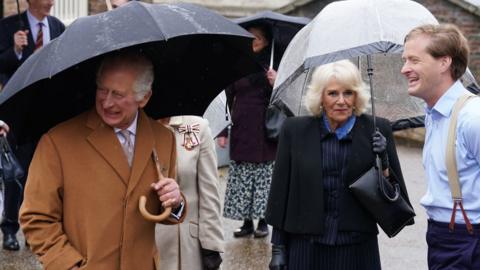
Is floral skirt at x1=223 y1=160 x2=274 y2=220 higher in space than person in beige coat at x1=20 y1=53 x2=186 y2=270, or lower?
lower

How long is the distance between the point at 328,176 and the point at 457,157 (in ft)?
3.12

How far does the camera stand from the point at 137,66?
3939mm

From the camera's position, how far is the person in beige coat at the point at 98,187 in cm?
380

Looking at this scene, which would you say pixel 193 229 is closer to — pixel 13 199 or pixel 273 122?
pixel 13 199

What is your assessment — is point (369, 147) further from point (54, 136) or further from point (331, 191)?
point (54, 136)

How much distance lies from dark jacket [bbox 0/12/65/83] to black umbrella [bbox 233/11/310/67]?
5.54 feet

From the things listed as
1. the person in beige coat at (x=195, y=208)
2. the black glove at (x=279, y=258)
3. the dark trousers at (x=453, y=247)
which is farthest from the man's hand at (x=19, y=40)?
the dark trousers at (x=453, y=247)

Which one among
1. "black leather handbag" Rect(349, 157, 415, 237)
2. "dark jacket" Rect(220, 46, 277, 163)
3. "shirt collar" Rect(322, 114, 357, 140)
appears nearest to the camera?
"black leather handbag" Rect(349, 157, 415, 237)

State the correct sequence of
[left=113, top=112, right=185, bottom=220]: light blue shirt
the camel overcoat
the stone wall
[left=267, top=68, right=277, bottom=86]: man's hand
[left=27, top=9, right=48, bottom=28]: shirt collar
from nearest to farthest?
the camel overcoat < [left=113, top=112, right=185, bottom=220]: light blue shirt < [left=27, top=9, right=48, bottom=28]: shirt collar < [left=267, top=68, right=277, bottom=86]: man's hand < the stone wall

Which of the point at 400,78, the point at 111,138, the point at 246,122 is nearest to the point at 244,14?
the point at 246,122

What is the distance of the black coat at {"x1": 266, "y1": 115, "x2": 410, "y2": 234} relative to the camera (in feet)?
16.1

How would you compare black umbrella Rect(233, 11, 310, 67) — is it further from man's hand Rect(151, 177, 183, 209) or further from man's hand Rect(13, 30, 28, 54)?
man's hand Rect(151, 177, 183, 209)

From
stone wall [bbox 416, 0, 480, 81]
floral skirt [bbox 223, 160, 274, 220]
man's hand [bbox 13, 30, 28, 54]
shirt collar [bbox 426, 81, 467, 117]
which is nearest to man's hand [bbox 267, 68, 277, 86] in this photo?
floral skirt [bbox 223, 160, 274, 220]

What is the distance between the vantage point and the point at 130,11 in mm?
3721
